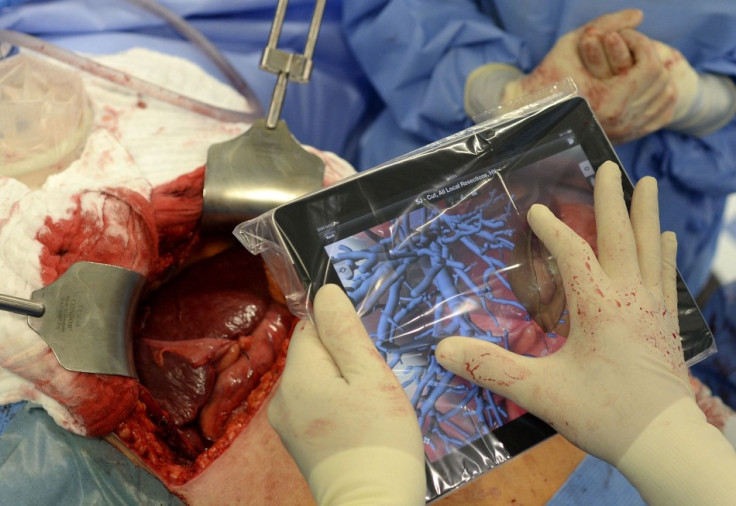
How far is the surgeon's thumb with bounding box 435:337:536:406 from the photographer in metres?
0.78

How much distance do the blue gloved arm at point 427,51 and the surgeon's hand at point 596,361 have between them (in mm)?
750

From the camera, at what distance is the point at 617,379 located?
2.54ft

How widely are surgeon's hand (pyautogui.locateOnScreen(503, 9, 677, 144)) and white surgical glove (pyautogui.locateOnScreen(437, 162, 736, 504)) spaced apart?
0.59 metres

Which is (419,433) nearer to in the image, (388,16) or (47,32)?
(388,16)

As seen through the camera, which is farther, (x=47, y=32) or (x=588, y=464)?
(x=47, y=32)

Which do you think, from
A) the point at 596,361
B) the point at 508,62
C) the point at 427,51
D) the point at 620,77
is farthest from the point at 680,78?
the point at 596,361

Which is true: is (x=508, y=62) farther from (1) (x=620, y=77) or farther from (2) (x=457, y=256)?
(2) (x=457, y=256)

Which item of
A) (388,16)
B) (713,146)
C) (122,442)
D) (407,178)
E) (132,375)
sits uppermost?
(388,16)

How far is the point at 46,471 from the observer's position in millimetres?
855

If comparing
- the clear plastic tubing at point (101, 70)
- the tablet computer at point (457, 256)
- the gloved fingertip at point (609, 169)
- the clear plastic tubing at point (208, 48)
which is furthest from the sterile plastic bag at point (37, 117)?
the gloved fingertip at point (609, 169)

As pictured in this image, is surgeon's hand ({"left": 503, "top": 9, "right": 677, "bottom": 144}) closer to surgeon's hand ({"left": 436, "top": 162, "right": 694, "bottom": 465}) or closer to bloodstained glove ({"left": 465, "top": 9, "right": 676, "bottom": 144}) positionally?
bloodstained glove ({"left": 465, "top": 9, "right": 676, "bottom": 144})

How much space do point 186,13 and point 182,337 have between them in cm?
85

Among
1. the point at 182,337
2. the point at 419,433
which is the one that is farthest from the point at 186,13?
the point at 419,433

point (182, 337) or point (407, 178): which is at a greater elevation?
point (407, 178)
